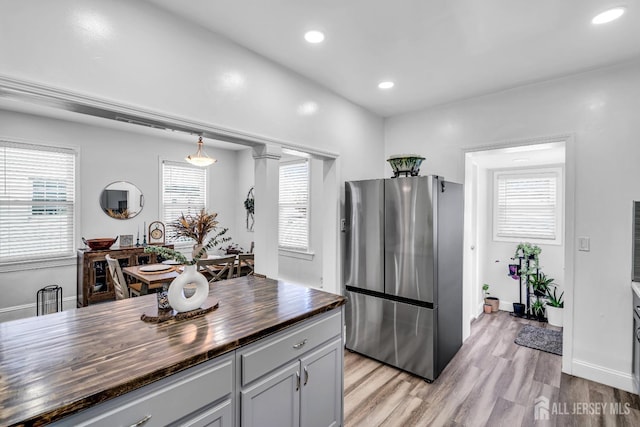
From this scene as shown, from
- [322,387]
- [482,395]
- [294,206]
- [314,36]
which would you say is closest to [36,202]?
[294,206]

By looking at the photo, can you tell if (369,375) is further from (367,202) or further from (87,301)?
(87,301)

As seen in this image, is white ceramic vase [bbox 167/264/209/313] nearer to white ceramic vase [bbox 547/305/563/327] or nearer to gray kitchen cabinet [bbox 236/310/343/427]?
gray kitchen cabinet [bbox 236/310/343/427]

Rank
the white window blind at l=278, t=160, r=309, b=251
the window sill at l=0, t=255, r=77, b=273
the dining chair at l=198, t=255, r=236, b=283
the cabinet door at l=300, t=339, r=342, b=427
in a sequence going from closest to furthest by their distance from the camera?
1. the cabinet door at l=300, t=339, r=342, b=427
2. the dining chair at l=198, t=255, r=236, b=283
3. the window sill at l=0, t=255, r=77, b=273
4. the white window blind at l=278, t=160, r=309, b=251

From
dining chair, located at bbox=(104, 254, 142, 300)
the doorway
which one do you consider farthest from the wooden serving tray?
the doorway

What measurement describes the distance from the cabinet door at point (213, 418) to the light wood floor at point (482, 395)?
1.21 metres

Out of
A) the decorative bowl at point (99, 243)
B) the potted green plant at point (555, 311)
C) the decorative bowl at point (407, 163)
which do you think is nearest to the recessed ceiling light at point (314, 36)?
the decorative bowl at point (407, 163)

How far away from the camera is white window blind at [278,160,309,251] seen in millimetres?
4828

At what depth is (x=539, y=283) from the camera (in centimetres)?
413

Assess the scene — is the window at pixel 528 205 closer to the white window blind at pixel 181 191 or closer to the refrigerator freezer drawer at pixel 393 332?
A: the refrigerator freezer drawer at pixel 393 332

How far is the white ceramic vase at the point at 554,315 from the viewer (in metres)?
3.92

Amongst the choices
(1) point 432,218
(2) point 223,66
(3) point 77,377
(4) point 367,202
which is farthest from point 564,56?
(3) point 77,377

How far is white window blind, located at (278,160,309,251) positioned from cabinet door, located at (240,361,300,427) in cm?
319

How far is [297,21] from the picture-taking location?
2.02 meters

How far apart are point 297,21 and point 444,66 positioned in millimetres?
1333
